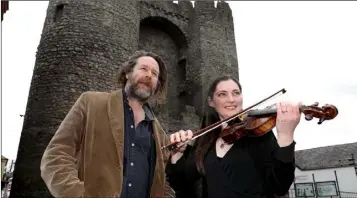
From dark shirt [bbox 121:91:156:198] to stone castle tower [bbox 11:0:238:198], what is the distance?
5737 mm

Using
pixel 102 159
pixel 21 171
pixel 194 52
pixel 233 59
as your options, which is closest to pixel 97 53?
pixel 21 171

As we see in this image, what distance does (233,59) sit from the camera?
11.9 meters

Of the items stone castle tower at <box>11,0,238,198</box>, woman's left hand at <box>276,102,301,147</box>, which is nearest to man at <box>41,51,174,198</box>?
woman's left hand at <box>276,102,301,147</box>

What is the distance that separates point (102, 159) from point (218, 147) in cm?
91

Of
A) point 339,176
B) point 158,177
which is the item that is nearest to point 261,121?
point 158,177

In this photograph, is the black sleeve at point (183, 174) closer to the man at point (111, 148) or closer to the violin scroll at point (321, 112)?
the man at point (111, 148)

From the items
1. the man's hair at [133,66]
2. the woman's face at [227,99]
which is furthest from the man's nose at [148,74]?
the woman's face at [227,99]

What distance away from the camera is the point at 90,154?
68.9 inches

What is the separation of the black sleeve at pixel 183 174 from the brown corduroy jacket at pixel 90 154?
23 cm

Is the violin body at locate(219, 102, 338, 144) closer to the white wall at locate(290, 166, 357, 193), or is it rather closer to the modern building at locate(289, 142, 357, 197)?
the modern building at locate(289, 142, 357, 197)

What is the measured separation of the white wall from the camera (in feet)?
28.6

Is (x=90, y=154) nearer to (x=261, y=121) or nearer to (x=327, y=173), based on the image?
(x=261, y=121)

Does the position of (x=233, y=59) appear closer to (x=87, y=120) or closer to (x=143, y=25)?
(x=143, y=25)

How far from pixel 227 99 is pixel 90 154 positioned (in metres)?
1.19
